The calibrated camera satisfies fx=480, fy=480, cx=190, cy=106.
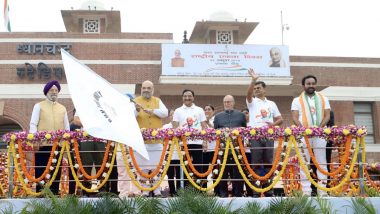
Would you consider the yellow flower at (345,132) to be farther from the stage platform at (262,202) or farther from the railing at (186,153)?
the stage platform at (262,202)

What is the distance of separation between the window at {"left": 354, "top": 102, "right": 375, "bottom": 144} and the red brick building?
0.13 ft

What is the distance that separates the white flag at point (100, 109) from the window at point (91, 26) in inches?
587

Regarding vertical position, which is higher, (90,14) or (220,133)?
(90,14)

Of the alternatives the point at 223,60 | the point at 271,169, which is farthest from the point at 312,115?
the point at 223,60

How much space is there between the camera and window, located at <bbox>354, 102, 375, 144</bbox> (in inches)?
791

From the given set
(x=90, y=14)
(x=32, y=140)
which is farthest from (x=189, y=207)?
(x=90, y=14)

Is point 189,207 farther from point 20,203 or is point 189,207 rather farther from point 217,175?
point 20,203

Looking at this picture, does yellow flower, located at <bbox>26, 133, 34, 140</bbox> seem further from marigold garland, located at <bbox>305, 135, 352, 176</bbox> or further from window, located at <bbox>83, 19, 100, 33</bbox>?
window, located at <bbox>83, 19, 100, 33</bbox>

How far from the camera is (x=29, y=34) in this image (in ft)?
59.7

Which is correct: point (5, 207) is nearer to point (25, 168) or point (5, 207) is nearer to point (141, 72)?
point (25, 168)

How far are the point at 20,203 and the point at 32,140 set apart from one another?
29.6 inches

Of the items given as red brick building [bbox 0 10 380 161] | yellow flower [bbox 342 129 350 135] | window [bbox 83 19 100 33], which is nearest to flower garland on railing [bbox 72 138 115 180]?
yellow flower [bbox 342 129 350 135]

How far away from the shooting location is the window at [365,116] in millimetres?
20094

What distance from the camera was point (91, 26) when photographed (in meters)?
20.1
